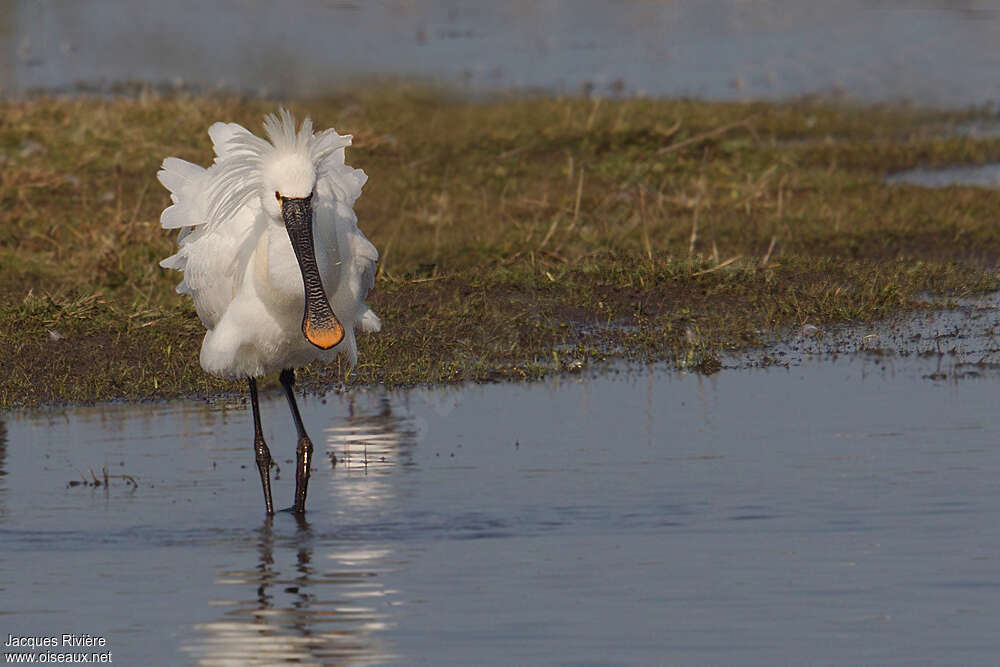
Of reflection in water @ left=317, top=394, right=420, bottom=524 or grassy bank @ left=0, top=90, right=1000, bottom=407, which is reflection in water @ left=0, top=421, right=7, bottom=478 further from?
reflection in water @ left=317, top=394, right=420, bottom=524

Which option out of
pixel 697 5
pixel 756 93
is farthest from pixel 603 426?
pixel 697 5

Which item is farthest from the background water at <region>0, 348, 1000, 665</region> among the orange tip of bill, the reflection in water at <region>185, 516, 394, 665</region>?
the orange tip of bill

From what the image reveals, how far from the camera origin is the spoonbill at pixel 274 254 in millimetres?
7387

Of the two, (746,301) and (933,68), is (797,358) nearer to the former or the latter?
(746,301)

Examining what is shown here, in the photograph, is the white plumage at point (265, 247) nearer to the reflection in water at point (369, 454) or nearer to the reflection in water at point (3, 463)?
the reflection in water at point (369, 454)

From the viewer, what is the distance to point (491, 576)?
6.59 metres

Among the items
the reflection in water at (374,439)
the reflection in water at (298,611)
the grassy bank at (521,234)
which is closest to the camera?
the reflection in water at (298,611)

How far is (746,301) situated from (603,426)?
3086 millimetres

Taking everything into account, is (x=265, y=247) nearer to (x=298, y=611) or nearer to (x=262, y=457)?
(x=262, y=457)

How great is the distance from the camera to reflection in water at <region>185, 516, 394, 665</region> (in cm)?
586

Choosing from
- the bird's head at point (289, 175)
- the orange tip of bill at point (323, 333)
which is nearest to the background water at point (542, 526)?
the orange tip of bill at point (323, 333)

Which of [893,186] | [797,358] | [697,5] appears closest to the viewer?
[797,358]

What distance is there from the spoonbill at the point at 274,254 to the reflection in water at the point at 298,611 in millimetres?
957

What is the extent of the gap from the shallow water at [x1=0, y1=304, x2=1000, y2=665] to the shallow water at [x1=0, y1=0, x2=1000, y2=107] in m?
13.7
